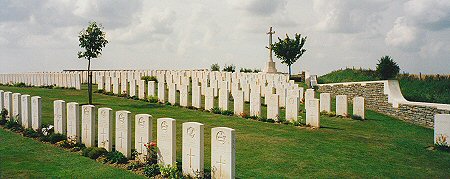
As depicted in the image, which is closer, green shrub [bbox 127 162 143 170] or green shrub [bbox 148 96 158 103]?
green shrub [bbox 127 162 143 170]

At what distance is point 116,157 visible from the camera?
30.0 feet

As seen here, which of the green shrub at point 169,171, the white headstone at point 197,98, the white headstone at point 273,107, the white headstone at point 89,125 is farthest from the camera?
the white headstone at point 197,98

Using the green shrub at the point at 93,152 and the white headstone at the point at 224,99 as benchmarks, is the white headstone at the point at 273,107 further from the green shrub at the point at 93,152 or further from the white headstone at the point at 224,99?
the green shrub at the point at 93,152

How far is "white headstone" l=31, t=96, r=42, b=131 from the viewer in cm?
1195

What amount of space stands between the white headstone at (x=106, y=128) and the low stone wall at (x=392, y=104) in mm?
11989

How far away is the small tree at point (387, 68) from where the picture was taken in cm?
2569

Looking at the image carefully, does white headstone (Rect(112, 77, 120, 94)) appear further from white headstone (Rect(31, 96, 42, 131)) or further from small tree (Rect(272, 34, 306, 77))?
small tree (Rect(272, 34, 306, 77))

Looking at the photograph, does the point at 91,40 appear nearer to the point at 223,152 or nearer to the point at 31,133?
the point at 31,133

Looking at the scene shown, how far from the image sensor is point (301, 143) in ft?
36.5

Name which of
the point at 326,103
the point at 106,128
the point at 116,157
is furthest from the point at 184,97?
the point at 116,157

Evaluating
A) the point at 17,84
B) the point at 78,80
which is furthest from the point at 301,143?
the point at 17,84

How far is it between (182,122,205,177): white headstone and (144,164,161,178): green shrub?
0.68 meters

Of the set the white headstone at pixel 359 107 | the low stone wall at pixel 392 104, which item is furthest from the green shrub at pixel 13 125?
the low stone wall at pixel 392 104

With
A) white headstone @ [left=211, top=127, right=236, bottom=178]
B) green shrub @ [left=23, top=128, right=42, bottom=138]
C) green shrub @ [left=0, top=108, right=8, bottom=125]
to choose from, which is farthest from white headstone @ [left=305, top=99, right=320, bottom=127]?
green shrub @ [left=0, top=108, right=8, bottom=125]
